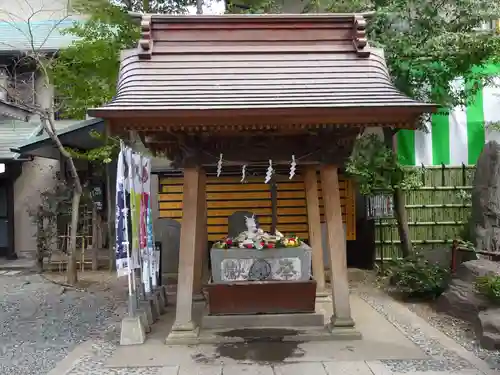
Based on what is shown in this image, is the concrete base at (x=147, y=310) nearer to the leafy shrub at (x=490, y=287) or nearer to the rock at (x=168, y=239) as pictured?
the rock at (x=168, y=239)

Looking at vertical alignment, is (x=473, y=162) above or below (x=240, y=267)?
above

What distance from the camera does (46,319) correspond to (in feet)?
28.4

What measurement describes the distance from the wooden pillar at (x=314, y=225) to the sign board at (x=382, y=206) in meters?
3.15

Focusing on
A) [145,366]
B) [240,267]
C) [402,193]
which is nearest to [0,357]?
[145,366]

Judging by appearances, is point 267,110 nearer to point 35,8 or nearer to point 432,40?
point 432,40

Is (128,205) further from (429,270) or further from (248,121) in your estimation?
(429,270)

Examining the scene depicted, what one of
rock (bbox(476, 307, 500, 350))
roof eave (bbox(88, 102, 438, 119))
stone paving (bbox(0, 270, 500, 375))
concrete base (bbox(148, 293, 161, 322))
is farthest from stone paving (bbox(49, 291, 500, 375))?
roof eave (bbox(88, 102, 438, 119))

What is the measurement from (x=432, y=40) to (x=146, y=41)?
17.7ft

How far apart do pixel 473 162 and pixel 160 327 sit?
8.73 meters

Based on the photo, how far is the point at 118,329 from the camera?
7938mm

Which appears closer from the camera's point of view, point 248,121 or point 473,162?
point 248,121

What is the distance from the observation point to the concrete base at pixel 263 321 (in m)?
7.34

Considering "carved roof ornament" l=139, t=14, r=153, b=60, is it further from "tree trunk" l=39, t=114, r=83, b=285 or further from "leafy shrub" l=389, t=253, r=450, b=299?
"leafy shrub" l=389, t=253, r=450, b=299

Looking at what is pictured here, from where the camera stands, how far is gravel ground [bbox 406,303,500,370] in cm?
631
